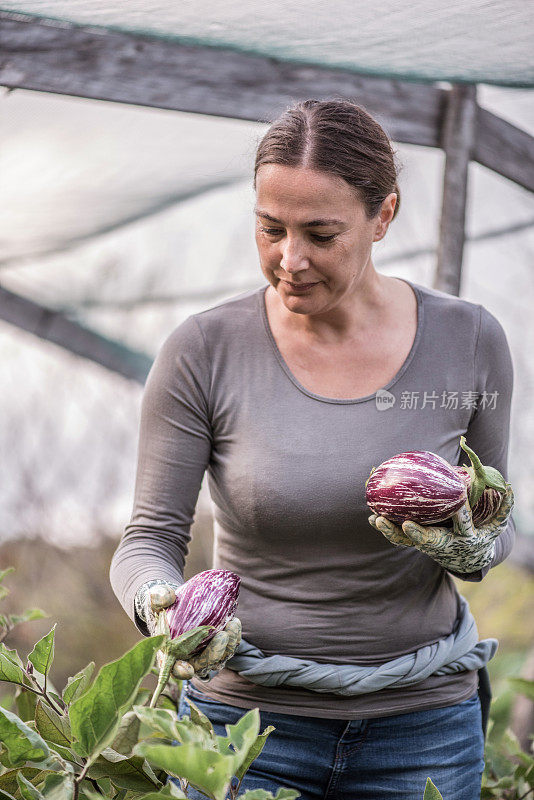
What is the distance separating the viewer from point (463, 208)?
2502mm

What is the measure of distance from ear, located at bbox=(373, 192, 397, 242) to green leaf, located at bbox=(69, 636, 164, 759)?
788 mm

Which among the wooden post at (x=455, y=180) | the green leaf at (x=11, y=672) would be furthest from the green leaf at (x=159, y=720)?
the wooden post at (x=455, y=180)

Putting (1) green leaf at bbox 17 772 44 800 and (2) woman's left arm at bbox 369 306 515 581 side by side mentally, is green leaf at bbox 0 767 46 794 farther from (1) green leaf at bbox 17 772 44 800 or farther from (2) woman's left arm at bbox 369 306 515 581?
(2) woman's left arm at bbox 369 306 515 581

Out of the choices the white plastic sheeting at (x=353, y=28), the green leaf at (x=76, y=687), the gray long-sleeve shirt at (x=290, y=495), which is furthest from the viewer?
the white plastic sheeting at (x=353, y=28)

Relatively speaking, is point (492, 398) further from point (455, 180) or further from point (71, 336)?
point (71, 336)

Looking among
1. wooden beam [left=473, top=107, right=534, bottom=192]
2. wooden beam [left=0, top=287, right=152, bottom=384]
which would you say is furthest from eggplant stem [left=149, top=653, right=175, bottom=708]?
wooden beam [left=0, top=287, right=152, bottom=384]

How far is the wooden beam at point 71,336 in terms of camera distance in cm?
326

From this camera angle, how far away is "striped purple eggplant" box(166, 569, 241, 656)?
111cm

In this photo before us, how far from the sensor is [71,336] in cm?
339

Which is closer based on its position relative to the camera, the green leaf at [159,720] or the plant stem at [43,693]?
the green leaf at [159,720]

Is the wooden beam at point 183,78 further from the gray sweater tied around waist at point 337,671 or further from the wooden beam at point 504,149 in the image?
the gray sweater tied around waist at point 337,671

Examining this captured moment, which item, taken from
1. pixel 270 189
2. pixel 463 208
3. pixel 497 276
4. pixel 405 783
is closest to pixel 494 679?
pixel 497 276

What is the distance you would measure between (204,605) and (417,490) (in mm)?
330

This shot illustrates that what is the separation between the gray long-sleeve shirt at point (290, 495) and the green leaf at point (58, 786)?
427 millimetres
